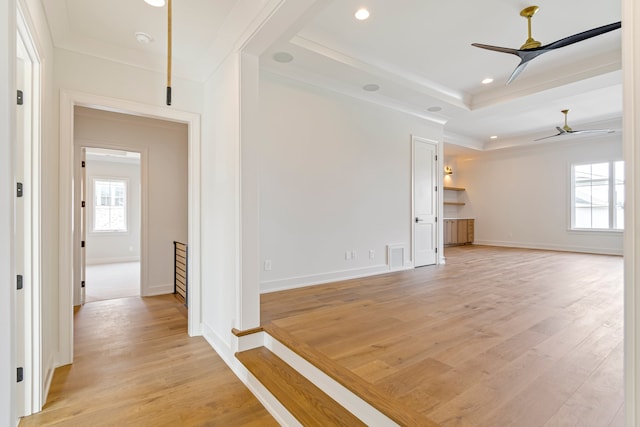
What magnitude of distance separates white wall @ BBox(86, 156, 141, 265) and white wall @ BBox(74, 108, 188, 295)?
159 inches

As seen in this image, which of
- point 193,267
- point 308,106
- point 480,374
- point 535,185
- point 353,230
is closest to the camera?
point 480,374

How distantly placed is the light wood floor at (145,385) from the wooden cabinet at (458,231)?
766cm

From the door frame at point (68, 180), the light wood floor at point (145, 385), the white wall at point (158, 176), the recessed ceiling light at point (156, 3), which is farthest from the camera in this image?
the white wall at point (158, 176)

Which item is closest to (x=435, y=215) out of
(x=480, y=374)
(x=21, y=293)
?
(x=480, y=374)

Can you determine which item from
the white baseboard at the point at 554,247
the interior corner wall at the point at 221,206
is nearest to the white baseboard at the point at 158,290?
the interior corner wall at the point at 221,206

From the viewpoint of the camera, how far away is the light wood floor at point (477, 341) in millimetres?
1579

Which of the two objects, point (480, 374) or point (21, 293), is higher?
point (21, 293)

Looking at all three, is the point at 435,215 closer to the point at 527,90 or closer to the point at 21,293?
the point at 527,90

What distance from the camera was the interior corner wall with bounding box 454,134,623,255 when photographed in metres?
7.25

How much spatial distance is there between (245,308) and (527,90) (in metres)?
5.11

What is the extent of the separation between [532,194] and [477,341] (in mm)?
7701

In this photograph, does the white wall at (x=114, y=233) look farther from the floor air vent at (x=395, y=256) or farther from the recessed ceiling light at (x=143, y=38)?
the floor air vent at (x=395, y=256)

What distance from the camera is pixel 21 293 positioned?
1.94 metres

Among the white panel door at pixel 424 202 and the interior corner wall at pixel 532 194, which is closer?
the white panel door at pixel 424 202
